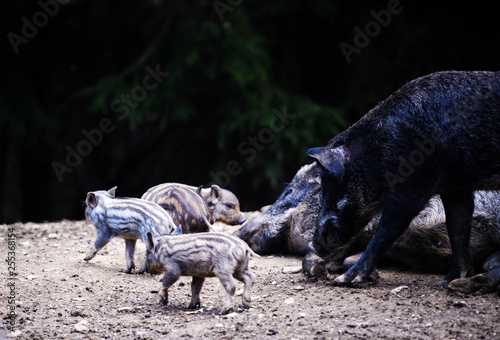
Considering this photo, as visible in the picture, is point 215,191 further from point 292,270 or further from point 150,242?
point 150,242

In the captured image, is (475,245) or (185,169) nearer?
(475,245)

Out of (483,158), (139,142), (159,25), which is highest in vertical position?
(159,25)

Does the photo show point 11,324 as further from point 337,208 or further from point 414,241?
point 414,241

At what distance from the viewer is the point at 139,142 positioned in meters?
11.6

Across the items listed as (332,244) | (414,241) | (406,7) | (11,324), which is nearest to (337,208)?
(332,244)

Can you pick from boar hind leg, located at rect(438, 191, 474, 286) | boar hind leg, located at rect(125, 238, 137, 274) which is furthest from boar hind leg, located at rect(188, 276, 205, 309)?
boar hind leg, located at rect(438, 191, 474, 286)

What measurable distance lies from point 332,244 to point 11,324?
2.08m

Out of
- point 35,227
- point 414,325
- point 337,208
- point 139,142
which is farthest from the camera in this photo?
point 139,142

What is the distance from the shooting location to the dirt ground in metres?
3.47

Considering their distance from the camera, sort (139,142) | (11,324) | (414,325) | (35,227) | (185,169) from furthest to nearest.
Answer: (139,142) < (185,169) < (35,227) < (11,324) < (414,325)

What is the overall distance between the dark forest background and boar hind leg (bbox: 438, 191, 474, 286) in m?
4.78

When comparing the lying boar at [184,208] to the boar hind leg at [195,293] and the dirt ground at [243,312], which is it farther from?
the boar hind leg at [195,293]

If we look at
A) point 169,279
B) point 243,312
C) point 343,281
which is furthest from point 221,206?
point 243,312

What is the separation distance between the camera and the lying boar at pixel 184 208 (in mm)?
5258
